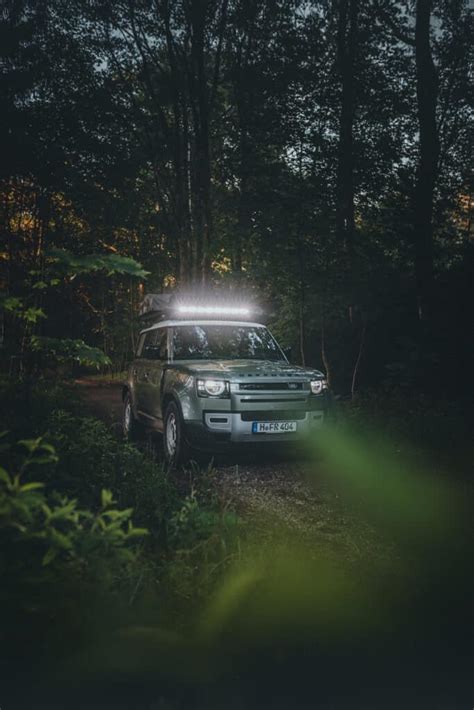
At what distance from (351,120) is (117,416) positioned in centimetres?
881

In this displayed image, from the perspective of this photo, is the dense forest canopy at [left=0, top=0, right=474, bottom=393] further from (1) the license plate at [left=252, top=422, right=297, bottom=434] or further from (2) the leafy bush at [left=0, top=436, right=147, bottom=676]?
(1) the license plate at [left=252, top=422, right=297, bottom=434]

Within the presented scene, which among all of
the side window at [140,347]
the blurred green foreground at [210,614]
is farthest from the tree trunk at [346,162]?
the blurred green foreground at [210,614]

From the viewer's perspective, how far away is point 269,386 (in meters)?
6.92

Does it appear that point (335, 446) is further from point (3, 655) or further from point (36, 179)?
point (36, 179)

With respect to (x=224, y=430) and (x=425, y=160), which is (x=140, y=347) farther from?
(x=425, y=160)

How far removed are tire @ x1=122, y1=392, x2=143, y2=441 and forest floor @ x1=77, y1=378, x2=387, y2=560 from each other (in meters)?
2.46

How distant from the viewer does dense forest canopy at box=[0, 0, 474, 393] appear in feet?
32.1

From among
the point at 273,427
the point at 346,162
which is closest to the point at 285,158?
the point at 346,162

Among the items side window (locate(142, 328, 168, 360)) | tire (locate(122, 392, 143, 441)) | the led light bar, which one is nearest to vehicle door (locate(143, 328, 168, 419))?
side window (locate(142, 328, 168, 360))

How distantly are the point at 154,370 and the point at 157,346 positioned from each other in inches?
15.0

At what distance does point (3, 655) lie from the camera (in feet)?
8.22

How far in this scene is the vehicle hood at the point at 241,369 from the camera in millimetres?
6863

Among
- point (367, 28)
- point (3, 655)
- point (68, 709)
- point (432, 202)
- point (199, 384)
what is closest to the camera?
point (68, 709)

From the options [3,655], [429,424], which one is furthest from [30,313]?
[429,424]
